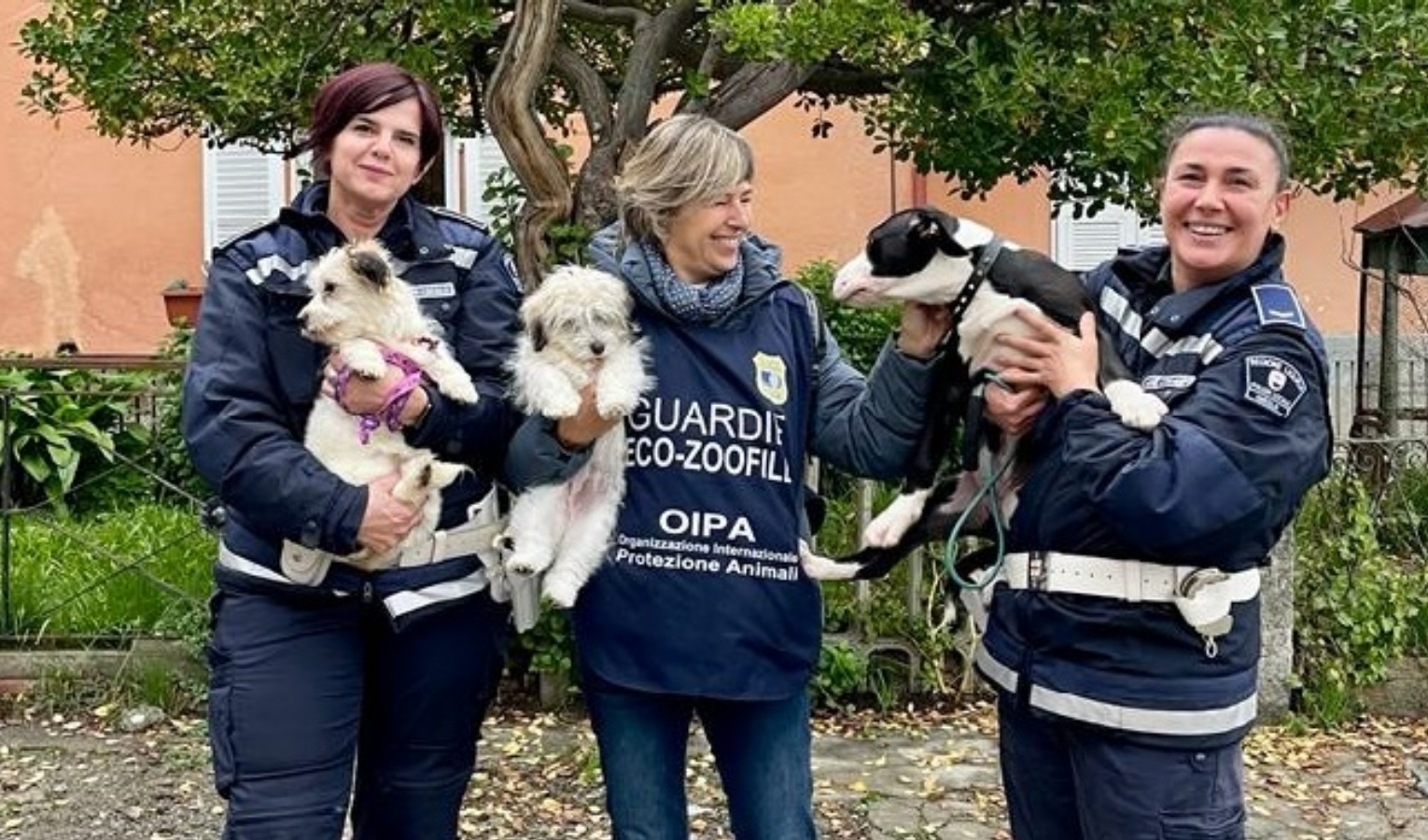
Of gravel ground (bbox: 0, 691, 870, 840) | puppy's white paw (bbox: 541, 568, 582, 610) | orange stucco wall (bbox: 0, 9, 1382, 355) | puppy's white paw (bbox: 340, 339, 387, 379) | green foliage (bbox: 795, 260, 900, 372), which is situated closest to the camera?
puppy's white paw (bbox: 340, 339, 387, 379)

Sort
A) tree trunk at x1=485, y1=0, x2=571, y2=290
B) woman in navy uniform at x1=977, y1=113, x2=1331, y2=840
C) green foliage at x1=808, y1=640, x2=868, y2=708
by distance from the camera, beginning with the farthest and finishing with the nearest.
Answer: green foliage at x1=808, y1=640, x2=868, y2=708 → tree trunk at x1=485, y1=0, x2=571, y2=290 → woman in navy uniform at x1=977, y1=113, x2=1331, y2=840

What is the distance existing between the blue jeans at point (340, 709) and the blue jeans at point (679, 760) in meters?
0.31

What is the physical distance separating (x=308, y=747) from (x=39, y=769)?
310 cm

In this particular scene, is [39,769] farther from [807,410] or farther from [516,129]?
[807,410]

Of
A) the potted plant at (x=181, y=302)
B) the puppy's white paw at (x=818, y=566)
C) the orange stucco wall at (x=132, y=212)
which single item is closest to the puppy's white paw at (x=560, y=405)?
the puppy's white paw at (x=818, y=566)

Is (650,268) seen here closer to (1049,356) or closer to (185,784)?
(1049,356)

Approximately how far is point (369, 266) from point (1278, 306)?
1.70 m

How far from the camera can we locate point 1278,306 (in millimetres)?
2531

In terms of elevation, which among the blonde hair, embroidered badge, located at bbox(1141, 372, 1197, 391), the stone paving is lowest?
the stone paving

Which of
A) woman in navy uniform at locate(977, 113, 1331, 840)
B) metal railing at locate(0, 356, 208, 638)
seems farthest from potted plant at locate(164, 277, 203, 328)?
woman in navy uniform at locate(977, 113, 1331, 840)

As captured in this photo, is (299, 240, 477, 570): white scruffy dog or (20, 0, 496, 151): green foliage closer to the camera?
(299, 240, 477, 570): white scruffy dog

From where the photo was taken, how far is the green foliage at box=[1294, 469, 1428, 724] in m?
6.13

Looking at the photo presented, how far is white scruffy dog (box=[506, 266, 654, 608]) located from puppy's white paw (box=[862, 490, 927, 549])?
701 millimetres

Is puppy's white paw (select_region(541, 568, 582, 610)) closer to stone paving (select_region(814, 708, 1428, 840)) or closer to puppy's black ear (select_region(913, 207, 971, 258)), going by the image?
puppy's black ear (select_region(913, 207, 971, 258))
